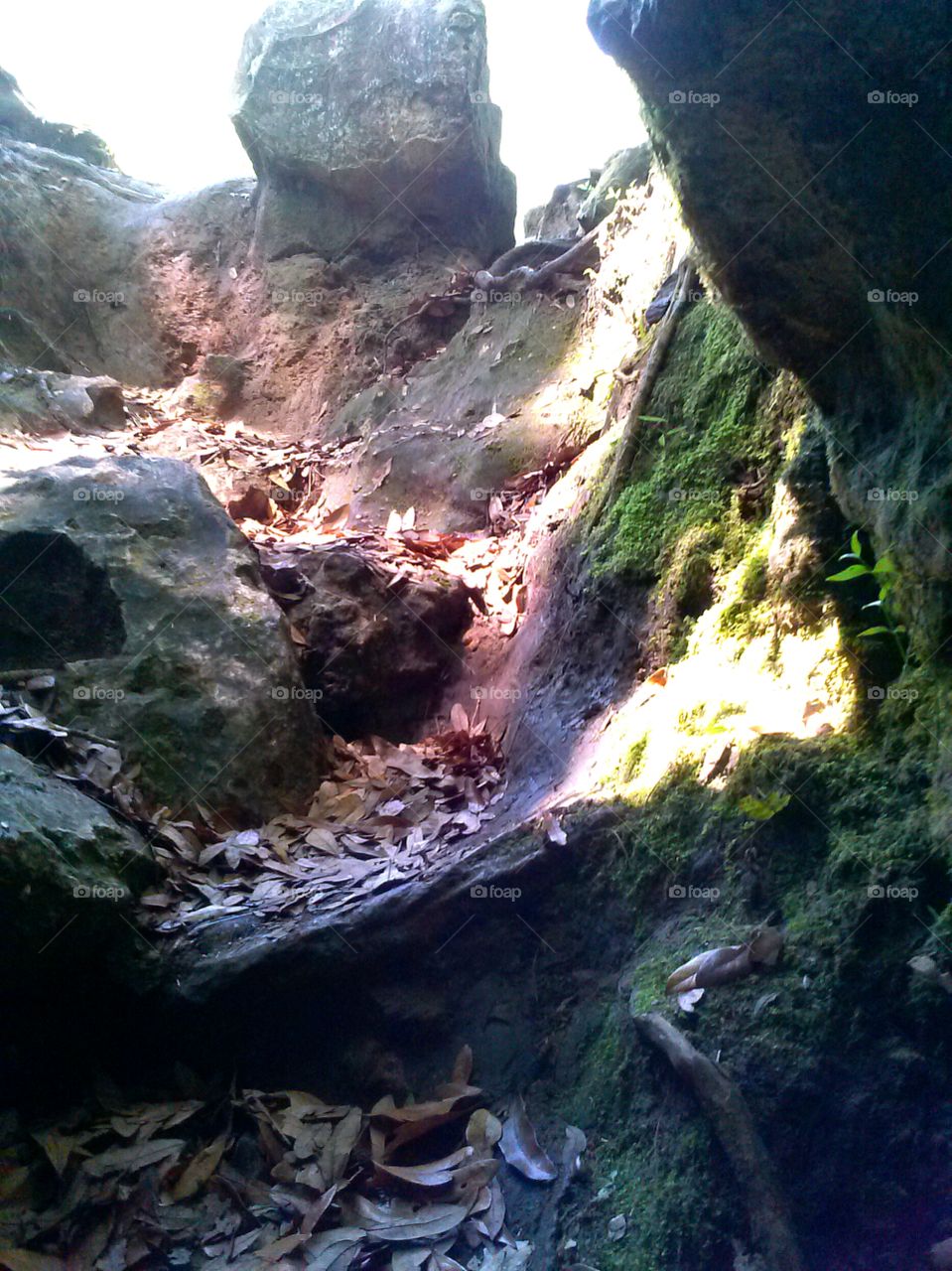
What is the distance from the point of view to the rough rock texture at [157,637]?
4473mm

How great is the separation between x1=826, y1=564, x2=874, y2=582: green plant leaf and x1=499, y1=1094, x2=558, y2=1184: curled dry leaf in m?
1.82

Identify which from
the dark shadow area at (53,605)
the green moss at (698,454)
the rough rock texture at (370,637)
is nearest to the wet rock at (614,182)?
the green moss at (698,454)

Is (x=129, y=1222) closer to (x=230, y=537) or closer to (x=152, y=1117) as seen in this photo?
(x=152, y=1117)

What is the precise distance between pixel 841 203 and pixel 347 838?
3038 millimetres

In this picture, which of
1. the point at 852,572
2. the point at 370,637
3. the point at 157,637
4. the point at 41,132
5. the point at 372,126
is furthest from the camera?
the point at 41,132

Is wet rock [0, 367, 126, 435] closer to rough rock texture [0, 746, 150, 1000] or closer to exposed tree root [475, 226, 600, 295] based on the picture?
exposed tree root [475, 226, 600, 295]

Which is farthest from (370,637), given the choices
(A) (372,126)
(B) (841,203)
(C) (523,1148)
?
(A) (372,126)

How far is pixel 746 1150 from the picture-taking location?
2.41 meters

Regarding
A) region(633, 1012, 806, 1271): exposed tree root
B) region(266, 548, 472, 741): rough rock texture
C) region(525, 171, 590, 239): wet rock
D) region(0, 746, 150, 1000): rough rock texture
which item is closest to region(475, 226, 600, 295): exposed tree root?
region(525, 171, 590, 239): wet rock

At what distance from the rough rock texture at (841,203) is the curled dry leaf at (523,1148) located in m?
1.77

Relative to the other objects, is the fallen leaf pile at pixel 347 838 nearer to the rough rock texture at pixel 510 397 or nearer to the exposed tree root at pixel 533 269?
the rough rock texture at pixel 510 397

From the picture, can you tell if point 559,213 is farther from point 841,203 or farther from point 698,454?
point 841,203

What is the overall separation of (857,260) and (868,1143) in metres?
2.09

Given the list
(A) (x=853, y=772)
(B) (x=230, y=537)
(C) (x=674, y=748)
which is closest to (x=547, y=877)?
(C) (x=674, y=748)
